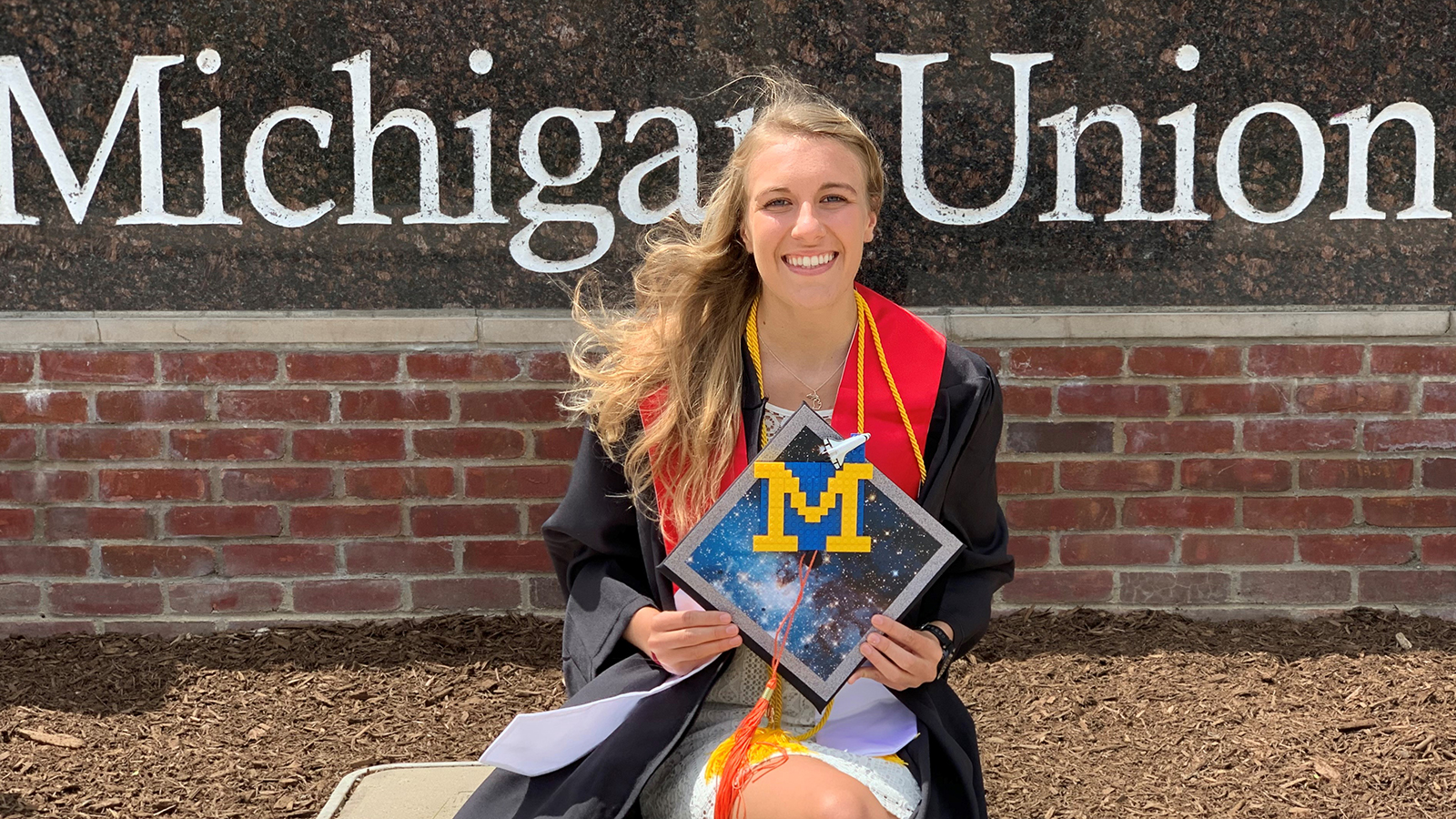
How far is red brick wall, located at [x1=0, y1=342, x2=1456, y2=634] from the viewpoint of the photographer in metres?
3.92

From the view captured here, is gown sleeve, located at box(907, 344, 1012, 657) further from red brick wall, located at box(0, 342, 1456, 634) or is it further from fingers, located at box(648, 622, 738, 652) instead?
red brick wall, located at box(0, 342, 1456, 634)

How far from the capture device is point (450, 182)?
386cm

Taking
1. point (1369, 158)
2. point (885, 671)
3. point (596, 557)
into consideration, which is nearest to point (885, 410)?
point (885, 671)

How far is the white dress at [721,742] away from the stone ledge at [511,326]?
1.56 metres

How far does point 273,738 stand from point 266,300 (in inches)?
49.0

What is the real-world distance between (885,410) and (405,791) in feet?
4.99

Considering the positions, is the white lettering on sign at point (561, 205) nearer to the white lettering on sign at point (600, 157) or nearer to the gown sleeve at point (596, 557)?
the white lettering on sign at point (600, 157)

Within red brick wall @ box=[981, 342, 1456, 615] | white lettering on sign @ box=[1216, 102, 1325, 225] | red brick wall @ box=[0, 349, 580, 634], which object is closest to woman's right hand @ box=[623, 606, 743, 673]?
red brick wall @ box=[0, 349, 580, 634]

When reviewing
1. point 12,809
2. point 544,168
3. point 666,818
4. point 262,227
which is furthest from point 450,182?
point 666,818

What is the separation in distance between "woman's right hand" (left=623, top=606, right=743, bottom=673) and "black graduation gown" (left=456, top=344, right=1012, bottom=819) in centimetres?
8

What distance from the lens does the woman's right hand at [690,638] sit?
2189 mm

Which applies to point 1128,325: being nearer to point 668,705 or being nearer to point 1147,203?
point 1147,203

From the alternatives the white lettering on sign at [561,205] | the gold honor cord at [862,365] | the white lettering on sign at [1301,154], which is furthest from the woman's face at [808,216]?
the white lettering on sign at [1301,154]

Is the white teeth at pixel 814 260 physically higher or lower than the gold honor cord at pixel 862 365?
higher
